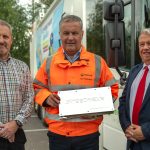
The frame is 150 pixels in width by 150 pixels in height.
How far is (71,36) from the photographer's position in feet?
10.8

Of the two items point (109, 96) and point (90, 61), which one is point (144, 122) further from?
point (90, 61)

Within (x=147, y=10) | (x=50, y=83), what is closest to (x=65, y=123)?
(x=50, y=83)

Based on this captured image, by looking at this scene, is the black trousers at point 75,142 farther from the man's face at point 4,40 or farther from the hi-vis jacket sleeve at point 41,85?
the man's face at point 4,40

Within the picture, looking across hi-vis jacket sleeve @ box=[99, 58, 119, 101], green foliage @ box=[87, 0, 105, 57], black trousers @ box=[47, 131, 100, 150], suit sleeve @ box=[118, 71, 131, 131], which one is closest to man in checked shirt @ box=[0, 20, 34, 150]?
black trousers @ box=[47, 131, 100, 150]

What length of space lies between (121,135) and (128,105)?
92 cm

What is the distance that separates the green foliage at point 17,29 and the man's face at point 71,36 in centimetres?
2115

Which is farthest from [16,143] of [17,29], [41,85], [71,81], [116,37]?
[17,29]

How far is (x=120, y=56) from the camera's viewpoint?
3.69 m

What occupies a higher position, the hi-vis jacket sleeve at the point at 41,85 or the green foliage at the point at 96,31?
the green foliage at the point at 96,31

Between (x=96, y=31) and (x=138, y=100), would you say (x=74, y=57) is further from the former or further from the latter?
(x=96, y=31)

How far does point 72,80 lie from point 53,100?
0.22m

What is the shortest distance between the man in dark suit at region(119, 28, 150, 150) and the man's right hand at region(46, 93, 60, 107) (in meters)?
0.53

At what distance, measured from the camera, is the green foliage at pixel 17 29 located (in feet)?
80.5

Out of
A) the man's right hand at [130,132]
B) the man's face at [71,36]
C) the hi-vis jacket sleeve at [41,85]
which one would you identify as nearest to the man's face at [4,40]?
the hi-vis jacket sleeve at [41,85]
